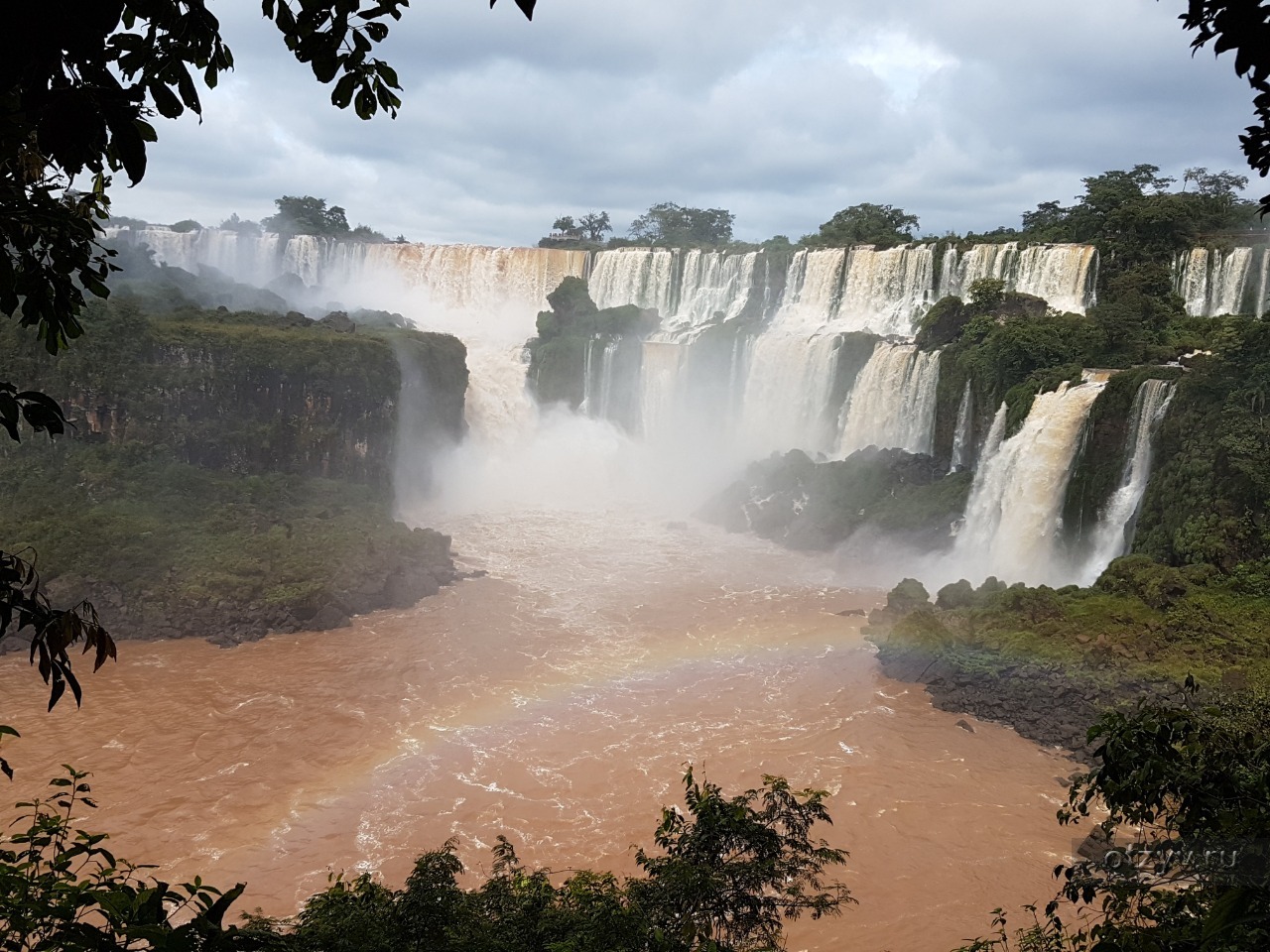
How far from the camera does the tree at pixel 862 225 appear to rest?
4362 cm

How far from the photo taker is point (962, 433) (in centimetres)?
2528

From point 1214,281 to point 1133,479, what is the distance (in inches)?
500

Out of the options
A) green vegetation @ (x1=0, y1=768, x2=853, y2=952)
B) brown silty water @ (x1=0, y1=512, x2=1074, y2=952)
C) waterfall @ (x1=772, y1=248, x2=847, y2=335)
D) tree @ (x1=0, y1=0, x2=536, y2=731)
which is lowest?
brown silty water @ (x1=0, y1=512, x2=1074, y2=952)

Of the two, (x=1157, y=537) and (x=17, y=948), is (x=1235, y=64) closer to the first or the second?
(x=17, y=948)

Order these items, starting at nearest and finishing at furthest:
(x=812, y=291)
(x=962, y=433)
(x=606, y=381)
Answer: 1. (x=962, y=433)
2. (x=812, y=291)
3. (x=606, y=381)

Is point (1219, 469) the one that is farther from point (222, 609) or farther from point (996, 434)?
point (222, 609)

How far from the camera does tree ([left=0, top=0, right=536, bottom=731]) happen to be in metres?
1.67

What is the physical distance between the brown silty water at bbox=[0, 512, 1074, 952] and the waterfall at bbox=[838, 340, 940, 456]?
27.9 feet

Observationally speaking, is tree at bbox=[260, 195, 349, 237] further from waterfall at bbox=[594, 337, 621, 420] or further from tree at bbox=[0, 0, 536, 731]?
tree at bbox=[0, 0, 536, 731]

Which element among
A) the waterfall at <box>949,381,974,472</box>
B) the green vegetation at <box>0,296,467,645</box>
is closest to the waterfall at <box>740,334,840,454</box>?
the waterfall at <box>949,381,974,472</box>

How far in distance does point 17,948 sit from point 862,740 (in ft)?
44.7

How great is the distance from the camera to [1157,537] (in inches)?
652

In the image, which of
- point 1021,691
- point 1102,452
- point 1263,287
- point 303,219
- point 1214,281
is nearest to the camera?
point 1021,691

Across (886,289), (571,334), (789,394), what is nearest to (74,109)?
(789,394)
